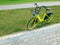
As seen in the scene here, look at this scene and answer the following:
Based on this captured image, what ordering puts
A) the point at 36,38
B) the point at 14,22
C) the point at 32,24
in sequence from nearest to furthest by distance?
the point at 36,38 < the point at 32,24 < the point at 14,22

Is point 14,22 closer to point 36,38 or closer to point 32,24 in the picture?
point 32,24

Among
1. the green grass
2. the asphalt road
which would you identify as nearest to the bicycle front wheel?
the green grass

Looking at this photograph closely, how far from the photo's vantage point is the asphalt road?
281 inches

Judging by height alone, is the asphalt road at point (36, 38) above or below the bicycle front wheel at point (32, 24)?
below

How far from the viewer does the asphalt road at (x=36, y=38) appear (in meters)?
7.14

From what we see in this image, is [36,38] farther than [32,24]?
No

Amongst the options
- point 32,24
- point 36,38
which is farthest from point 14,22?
point 36,38

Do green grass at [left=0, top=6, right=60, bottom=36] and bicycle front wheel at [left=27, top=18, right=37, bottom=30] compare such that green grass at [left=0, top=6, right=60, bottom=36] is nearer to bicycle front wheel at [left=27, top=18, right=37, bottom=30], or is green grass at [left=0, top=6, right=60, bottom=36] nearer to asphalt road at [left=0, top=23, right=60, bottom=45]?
bicycle front wheel at [left=27, top=18, right=37, bottom=30]

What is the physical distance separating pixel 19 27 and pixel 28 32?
95 cm

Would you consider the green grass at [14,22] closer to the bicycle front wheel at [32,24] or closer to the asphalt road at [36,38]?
the bicycle front wheel at [32,24]

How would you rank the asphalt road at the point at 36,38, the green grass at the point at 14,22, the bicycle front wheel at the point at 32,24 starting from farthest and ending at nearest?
the bicycle front wheel at the point at 32,24, the green grass at the point at 14,22, the asphalt road at the point at 36,38

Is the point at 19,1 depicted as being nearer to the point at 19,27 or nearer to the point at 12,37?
the point at 19,27

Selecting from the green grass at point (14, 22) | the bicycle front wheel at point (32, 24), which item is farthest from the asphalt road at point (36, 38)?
the green grass at point (14, 22)

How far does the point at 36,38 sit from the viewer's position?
24.8 ft
